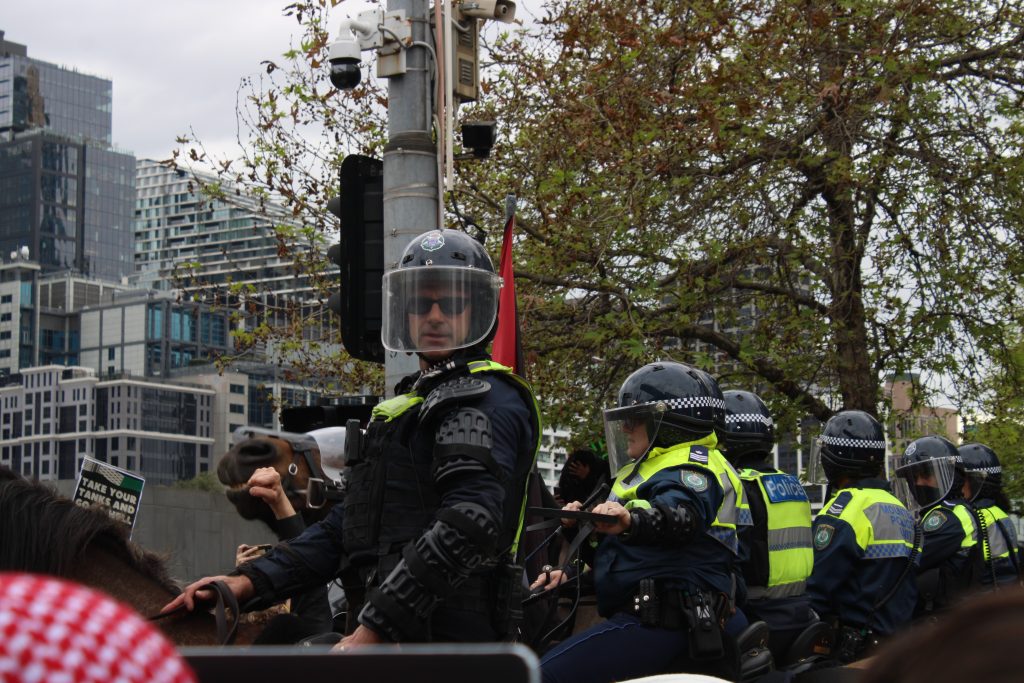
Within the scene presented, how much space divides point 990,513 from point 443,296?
6.40 meters

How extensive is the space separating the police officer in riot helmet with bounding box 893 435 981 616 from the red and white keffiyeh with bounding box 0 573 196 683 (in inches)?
288

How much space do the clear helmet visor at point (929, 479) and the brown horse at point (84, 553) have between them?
5.96 m

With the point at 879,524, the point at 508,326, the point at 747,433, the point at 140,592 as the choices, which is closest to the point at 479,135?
the point at 508,326

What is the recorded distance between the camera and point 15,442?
141 m

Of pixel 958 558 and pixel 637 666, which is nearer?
pixel 637 666

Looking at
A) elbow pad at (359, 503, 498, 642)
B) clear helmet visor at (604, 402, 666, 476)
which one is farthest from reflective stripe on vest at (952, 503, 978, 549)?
elbow pad at (359, 503, 498, 642)

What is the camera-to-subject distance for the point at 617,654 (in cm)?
433

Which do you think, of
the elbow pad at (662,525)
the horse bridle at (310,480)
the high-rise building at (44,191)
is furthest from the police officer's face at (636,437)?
the high-rise building at (44,191)

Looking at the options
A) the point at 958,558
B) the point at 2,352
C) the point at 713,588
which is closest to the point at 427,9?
the point at 713,588

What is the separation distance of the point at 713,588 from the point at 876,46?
26.2 feet

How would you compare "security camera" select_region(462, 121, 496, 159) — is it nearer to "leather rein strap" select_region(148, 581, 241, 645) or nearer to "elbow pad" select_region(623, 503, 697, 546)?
"elbow pad" select_region(623, 503, 697, 546)

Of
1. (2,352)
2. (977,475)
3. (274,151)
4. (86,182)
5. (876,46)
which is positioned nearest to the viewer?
(977,475)

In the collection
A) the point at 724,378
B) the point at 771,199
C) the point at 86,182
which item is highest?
the point at 86,182

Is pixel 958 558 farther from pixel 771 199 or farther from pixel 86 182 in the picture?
pixel 86 182
